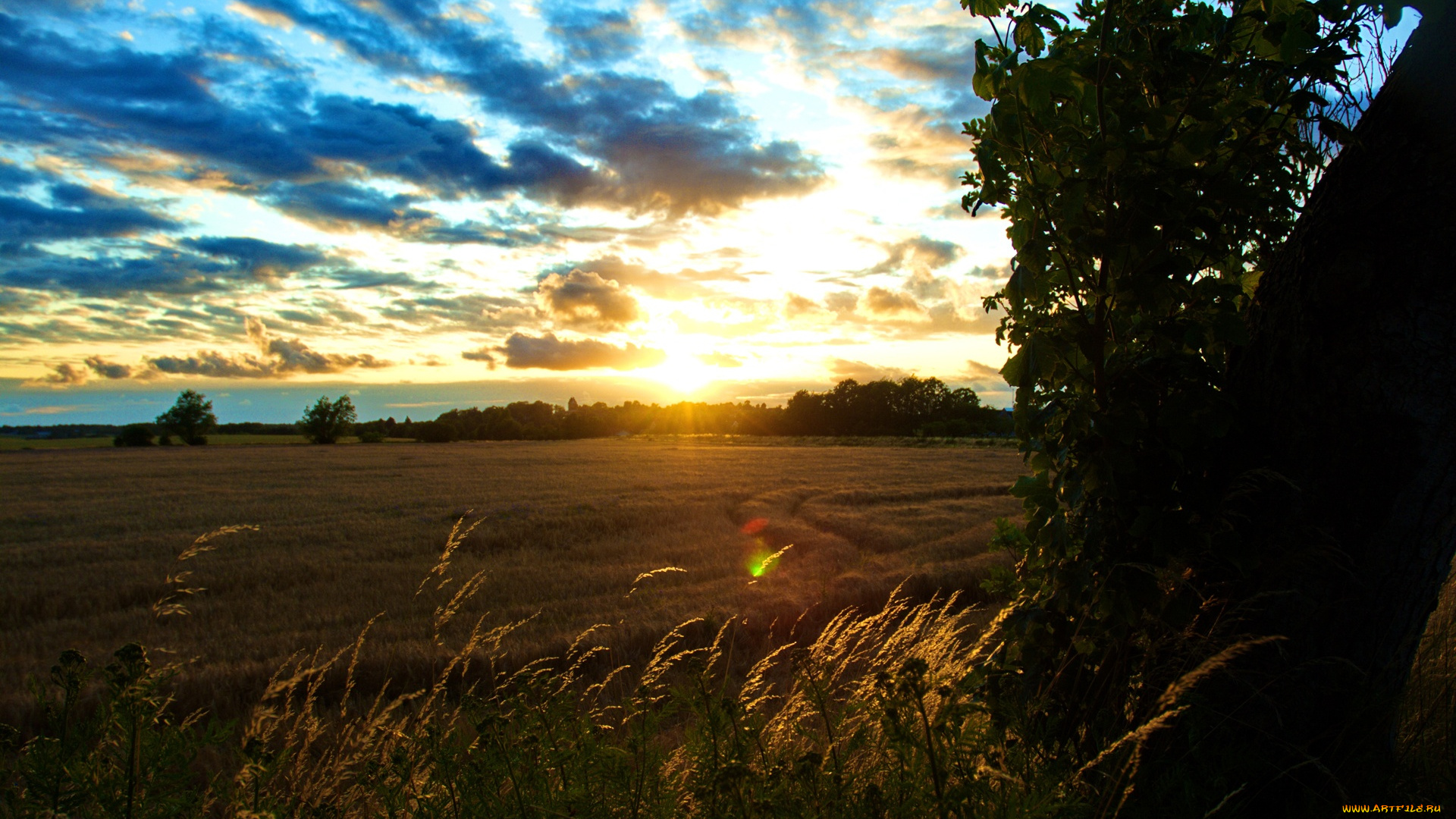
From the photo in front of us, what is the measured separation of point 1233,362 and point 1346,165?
86 cm

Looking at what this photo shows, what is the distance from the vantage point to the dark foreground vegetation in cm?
238

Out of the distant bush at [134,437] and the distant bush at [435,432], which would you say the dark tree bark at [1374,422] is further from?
the distant bush at [134,437]

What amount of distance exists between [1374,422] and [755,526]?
566 inches

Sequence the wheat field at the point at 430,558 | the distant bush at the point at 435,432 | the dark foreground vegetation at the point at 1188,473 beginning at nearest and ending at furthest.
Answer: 1. the dark foreground vegetation at the point at 1188,473
2. the wheat field at the point at 430,558
3. the distant bush at the point at 435,432

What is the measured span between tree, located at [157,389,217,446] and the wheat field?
73.7m

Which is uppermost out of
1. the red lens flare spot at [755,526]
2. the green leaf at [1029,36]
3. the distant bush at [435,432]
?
the green leaf at [1029,36]

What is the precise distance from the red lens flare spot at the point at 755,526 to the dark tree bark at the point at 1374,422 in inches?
525

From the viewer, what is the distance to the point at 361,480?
2850 centimetres

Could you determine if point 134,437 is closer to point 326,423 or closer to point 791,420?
point 326,423

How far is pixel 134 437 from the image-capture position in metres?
78.7

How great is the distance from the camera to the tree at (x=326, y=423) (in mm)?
88688

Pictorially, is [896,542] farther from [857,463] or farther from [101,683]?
[857,463]

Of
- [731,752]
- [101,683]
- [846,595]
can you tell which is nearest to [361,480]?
[101,683]

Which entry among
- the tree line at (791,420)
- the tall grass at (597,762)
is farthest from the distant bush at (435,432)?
the tall grass at (597,762)
